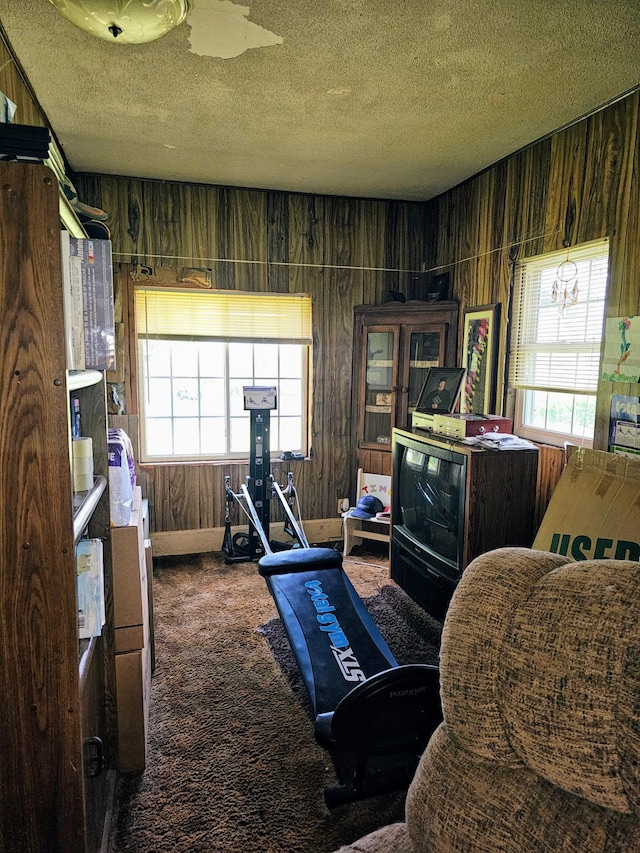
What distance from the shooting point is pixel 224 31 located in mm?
2059

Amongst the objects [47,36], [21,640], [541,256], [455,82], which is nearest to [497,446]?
[541,256]

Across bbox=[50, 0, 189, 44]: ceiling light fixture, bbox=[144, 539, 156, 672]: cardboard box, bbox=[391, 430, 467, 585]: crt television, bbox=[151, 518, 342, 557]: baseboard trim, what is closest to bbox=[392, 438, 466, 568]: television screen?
bbox=[391, 430, 467, 585]: crt television

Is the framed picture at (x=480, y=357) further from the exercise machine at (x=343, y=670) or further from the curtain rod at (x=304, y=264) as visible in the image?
the exercise machine at (x=343, y=670)

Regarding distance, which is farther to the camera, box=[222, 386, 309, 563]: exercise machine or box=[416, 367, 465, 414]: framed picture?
box=[222, 386, 309, 563]: exercise machine

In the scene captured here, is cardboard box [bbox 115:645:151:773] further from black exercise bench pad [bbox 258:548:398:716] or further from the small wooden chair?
the small wooden chair

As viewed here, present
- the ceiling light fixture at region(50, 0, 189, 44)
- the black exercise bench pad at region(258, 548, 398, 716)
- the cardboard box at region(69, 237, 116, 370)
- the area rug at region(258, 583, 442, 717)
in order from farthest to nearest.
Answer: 1. the area rug at region(258, 583, 442, 717)
2. the black exercise bench pad at region(258, 548, 398, 716)
3. the ceiling light fixture at region(50, 0, 189, 44)
4. the cardboard box at region(69, 237, 116, 370)

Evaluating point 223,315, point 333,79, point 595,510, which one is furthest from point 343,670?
point 223,315

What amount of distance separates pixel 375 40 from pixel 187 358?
2615 mm

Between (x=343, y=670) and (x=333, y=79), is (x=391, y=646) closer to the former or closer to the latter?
(x=343, y=670)

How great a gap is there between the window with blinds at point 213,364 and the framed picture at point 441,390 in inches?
46.7

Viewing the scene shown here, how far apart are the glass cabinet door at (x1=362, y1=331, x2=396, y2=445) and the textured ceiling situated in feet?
4.17

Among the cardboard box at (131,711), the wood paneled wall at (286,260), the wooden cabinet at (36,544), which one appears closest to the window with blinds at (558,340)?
the wood paneled wall at (286,260)

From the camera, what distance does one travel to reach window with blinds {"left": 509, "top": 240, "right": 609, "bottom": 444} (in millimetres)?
2820

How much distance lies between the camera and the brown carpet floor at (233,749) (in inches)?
70.8
